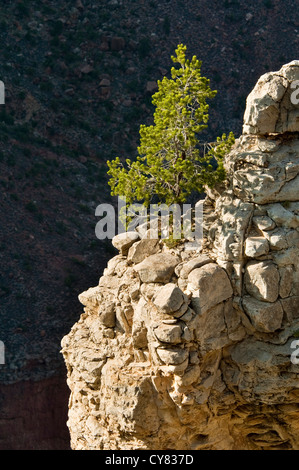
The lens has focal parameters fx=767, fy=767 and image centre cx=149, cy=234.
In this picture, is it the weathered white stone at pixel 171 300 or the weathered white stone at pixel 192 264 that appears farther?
the weathered white stone at pixel 192 264

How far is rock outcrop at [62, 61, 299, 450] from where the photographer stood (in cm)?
2370

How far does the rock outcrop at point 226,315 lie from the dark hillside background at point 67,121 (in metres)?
15.9

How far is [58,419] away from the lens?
40250 millimetres

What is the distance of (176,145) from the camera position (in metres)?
25.9

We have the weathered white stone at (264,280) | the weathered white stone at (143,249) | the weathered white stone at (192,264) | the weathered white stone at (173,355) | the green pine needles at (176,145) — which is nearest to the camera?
the weathered white stone at (173,355)

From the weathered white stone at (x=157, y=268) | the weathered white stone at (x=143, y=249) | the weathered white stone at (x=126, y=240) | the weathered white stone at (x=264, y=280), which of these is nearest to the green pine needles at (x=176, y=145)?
the weathered white stone at (x=143, y=249)

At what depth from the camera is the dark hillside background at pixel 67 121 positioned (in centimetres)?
4069

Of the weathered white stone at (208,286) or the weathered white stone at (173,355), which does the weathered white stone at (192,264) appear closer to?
the weathered white stone at (208,286)

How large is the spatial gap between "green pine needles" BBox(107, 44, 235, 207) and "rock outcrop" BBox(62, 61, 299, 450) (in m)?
1.11

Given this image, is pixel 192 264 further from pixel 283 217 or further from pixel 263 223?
pixel 283 217

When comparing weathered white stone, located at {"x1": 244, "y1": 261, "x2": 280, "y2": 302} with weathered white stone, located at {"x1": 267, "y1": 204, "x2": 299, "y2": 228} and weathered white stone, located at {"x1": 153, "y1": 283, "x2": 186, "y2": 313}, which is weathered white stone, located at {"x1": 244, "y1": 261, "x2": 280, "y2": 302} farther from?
weathered white stone, located at {"x1": 153, "y1": 283, "x2": 186, "y2": 313}

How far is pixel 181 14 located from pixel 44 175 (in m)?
18.1

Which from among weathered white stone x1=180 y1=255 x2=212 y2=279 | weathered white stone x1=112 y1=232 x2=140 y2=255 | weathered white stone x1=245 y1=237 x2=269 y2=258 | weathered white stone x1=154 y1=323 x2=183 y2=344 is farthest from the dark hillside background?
weathered white stone x1=245 y1=237 x2=269 y2=258

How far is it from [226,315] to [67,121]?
28219 mm
